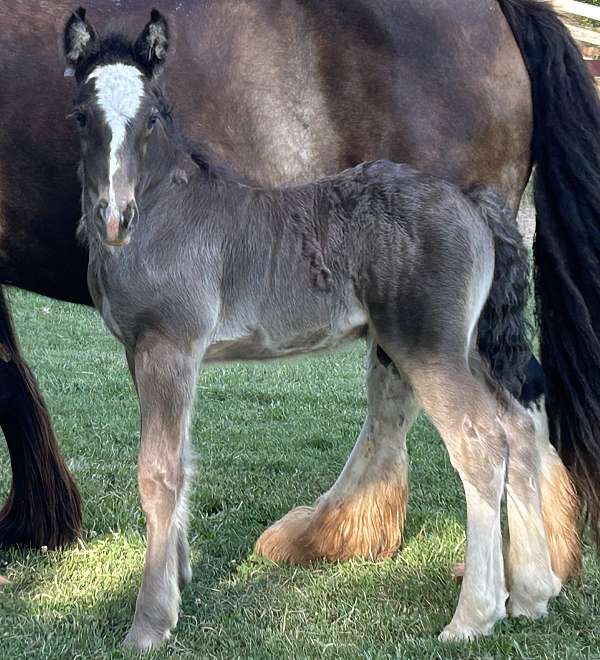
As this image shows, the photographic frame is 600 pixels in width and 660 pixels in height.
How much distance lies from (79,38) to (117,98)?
302 millimetres

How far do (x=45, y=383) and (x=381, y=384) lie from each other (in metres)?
4.07

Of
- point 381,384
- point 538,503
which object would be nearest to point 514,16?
point 381,384

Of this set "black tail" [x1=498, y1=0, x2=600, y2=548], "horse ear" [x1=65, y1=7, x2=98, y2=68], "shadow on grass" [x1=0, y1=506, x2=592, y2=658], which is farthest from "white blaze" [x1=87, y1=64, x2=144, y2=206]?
"black tail" [x1=498, y1=0, x2=600, y2=548]

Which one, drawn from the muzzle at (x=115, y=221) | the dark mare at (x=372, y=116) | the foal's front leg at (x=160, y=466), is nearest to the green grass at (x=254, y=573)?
the foal's front leg at (x=160, y=466)

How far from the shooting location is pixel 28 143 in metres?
3.75

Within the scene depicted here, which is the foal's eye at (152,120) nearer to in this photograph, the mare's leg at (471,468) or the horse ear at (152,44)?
the horse ear at (152,44)

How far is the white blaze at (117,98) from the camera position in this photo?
10.1ft

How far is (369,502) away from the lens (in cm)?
426

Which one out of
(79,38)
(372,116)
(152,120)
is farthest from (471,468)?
(79,38)

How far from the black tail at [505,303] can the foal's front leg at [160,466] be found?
1090 mm

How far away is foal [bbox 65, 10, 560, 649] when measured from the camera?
10.9 feet

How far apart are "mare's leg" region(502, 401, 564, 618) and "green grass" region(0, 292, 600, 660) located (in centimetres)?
9

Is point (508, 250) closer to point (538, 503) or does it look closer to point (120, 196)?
point (538, 503)

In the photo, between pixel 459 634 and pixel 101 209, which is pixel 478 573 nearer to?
pixel 459 634
